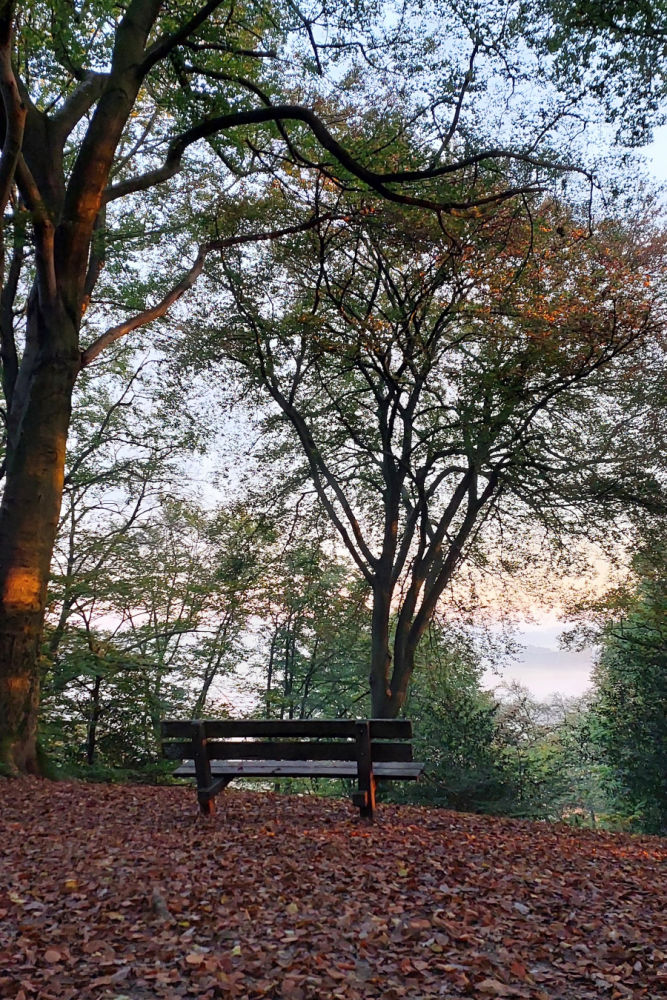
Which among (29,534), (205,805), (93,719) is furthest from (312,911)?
(93,719)

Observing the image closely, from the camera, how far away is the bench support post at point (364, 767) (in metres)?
6.50

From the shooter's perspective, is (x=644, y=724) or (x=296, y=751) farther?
(x=644, y=724)

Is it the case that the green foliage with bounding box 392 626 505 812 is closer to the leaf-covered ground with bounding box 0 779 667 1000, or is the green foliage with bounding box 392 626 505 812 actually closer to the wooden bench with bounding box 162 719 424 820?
the leaf-covered ground with bounding box 0 779 667 1000

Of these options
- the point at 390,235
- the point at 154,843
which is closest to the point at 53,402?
the point at 154,843

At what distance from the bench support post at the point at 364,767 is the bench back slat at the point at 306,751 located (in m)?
0.06

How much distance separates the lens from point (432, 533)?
1360cm

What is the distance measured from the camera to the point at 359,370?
44.8 feet

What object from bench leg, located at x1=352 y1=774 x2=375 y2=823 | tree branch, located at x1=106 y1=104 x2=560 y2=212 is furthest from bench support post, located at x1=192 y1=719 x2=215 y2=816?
tree branch, located at x1=106 y1=104 x2=560 y2=212

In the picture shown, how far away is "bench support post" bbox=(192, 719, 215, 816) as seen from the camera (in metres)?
6.77

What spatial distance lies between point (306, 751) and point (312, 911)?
7.75 ft

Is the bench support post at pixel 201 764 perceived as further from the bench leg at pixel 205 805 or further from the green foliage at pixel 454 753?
the green foliage at pixel 454 753

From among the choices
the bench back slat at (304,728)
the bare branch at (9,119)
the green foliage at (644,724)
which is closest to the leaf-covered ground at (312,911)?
the bench back slat at (304,728)

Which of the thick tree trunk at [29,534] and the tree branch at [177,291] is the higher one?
the tree branch at [177,291]

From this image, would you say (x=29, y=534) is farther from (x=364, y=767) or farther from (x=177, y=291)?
(x=177, y=291)
